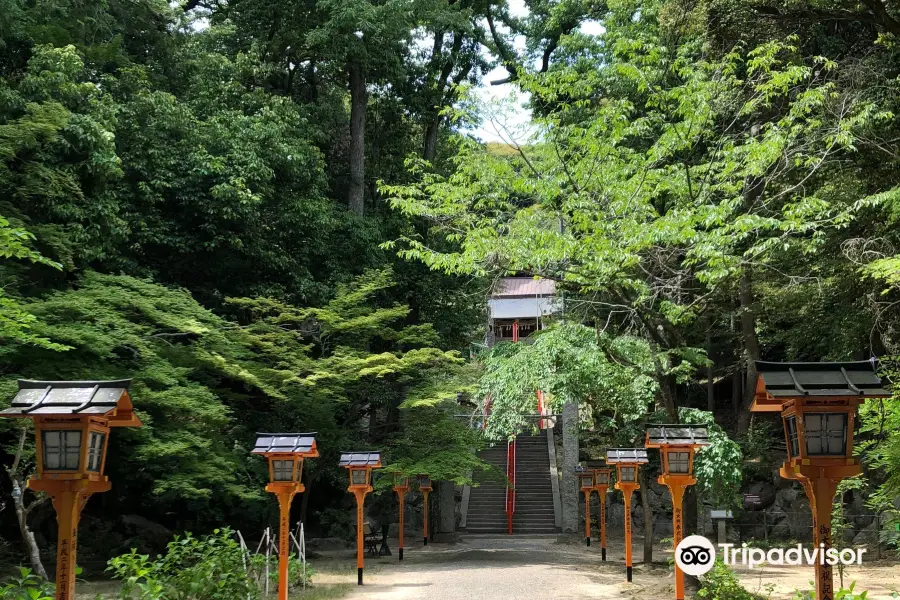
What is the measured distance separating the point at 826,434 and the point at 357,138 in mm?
18228

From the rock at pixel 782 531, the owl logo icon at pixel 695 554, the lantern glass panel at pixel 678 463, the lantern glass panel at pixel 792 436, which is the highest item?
the lantern glass panel at pixel 792 436

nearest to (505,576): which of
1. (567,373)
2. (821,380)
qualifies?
(567,373)

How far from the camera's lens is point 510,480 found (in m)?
25.3

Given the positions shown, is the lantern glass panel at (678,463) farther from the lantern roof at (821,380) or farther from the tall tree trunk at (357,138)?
the tall tree trunk at (357,138)

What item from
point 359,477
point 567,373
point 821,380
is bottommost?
point 359,477

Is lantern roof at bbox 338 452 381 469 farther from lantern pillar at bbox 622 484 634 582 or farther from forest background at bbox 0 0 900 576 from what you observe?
lantern pillar at bbox 622 484 634 582

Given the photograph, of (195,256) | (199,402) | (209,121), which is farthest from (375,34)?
(199,402)

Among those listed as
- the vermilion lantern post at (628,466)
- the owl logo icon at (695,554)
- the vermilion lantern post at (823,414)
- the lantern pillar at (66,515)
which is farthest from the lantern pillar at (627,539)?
the lantern pillar at (66,515)

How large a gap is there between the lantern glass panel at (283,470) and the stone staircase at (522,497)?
46.4ft

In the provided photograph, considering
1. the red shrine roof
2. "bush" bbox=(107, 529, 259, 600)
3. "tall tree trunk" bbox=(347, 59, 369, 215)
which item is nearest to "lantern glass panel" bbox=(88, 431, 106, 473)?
"bush" bbox=(107, 529, 259, 600)

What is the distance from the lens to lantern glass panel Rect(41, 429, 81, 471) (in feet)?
18.0

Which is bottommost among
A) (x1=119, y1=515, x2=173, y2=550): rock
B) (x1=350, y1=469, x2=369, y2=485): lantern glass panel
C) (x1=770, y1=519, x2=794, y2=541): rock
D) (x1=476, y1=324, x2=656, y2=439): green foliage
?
(x1=770, y1=519, x2=794, y2=541): rock

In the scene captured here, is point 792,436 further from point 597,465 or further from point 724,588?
point 597,465

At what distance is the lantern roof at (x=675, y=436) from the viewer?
9.15m
